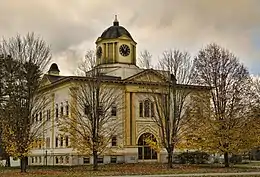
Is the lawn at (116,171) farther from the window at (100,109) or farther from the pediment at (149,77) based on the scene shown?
the pediment at (149,77)

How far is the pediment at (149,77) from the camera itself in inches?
1848

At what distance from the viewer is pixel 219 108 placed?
4431 centimetres

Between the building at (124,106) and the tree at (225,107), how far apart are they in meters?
11.5

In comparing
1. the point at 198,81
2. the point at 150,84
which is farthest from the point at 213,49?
the point at 150,84

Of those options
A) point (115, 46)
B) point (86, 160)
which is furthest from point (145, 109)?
point (86, 160)

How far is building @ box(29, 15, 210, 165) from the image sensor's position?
193ft

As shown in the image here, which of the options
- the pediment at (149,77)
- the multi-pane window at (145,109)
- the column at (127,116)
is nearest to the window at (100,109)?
the pediment at (149,77)

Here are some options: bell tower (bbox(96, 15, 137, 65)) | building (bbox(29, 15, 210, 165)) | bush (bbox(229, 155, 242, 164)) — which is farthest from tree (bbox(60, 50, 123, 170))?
bush (bbox(229, 155, 242, 164))

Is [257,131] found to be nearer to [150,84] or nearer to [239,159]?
[150,84]

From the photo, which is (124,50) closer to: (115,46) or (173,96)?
(115,46)

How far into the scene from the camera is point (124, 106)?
198 ft

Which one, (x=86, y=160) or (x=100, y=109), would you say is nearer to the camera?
(x=100, y=109)

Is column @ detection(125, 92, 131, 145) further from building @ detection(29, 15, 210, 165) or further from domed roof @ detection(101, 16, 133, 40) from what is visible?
domed roof @ detection(101, 16, 133, 40)

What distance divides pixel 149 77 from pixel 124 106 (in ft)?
29.8
